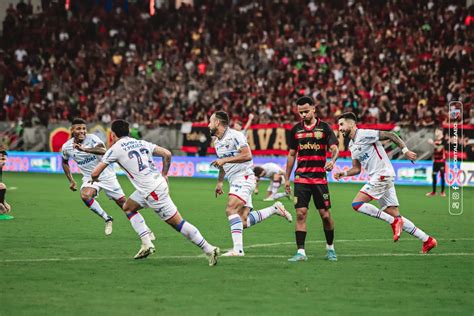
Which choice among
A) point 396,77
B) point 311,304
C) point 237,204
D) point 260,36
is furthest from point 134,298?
point 260,36

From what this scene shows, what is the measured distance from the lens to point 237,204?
13.7 metres

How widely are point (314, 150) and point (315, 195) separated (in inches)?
24.9

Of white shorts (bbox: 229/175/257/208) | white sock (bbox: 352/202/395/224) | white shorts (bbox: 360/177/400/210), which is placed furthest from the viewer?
white shorts (bbox: 360/177/400/210)

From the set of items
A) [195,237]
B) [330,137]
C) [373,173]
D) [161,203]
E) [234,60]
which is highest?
[234,60]

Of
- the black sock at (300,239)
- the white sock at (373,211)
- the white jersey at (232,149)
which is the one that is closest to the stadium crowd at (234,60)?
the white sock at (373,211)

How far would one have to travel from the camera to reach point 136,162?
12.6 meters

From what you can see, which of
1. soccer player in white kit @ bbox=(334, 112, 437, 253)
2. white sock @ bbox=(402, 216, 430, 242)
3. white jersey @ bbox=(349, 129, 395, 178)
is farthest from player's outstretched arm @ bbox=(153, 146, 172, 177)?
white sock @ bbox=(402, 216, 430, 242)

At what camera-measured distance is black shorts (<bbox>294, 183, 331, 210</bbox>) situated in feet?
42.2

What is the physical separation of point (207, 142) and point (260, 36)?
7.50 meters

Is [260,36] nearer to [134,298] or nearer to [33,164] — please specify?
[33,164]

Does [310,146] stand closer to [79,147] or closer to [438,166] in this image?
[79,147]

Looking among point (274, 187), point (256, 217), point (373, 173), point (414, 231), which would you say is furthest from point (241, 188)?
point (274, 187)

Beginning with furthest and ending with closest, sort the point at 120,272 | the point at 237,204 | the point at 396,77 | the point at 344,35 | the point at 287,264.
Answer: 1. the point at 344,35
2. the point at 396,77
3. the point at 237,204
4. the point at 287,264
5. the point at 120,272

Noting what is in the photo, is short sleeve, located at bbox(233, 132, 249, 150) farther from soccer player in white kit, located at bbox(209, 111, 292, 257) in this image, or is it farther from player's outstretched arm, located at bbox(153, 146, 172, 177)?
player's outstretched arm, located at bbox(153, 146, 172, 177)
